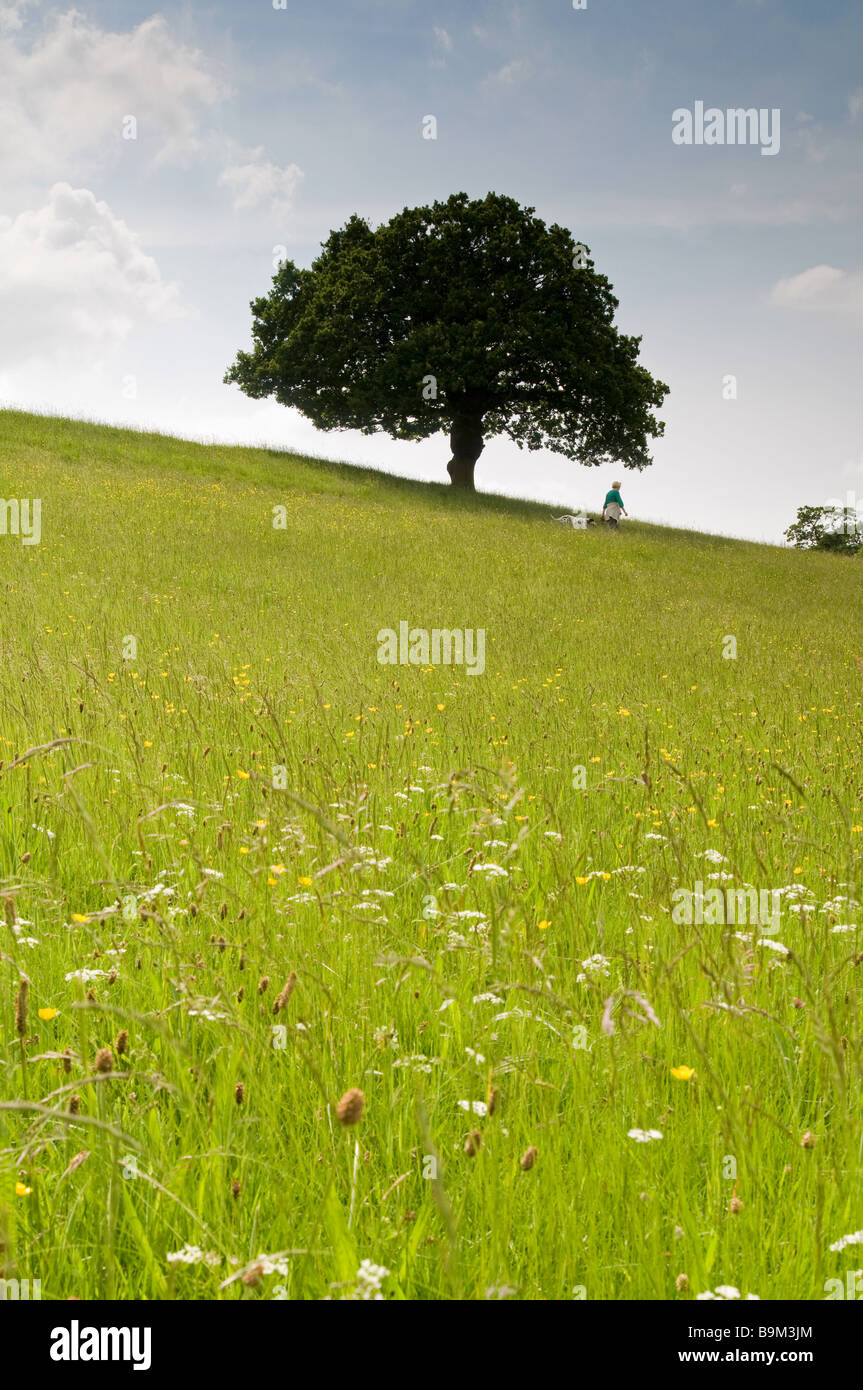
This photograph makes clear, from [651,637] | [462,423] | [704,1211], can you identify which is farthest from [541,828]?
[462,423]

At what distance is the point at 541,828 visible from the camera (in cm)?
498

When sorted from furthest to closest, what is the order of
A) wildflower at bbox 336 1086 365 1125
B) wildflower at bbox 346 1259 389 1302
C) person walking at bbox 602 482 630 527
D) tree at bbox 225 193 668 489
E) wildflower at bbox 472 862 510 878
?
1. tree at bbox 225 193 668 489
2. person walking at bbox 602 482 630 527
3. wildflower at bbox 472 862 510 878
4. wildflower at bbox 346 1259 389 1302
5. wildflower at bbox 336 1086 365 1125

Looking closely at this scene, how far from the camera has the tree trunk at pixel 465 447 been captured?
125 ft

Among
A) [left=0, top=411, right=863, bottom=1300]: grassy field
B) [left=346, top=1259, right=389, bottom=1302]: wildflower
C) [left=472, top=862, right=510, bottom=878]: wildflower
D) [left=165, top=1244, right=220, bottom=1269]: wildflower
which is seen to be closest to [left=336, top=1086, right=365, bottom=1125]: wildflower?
[left=0, top=411, right=863, bottom=1300]: grassy field

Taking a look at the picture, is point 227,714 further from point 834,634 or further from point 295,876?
point 834,634

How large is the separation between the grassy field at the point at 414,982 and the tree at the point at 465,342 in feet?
89.7

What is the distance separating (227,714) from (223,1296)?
5.22 m
